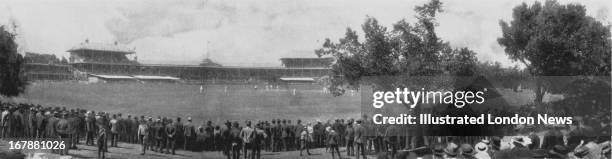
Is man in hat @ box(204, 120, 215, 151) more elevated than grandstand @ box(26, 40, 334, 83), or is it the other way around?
grandstand @ box(26, 40, 334, 83)

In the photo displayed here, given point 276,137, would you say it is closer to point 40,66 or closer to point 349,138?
point 349,138

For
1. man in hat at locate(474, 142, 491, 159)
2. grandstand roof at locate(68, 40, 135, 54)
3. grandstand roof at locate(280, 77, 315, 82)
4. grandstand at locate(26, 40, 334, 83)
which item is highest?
grandstand roof at locate(68, 40, 135, 54)

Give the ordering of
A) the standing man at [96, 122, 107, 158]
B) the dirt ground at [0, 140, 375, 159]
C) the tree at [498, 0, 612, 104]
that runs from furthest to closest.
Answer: the tree at [498, 0, 612, 104] < the dirt ground at [0, 140, 375, 159] < the standing man at [96, 122, 107, 158]

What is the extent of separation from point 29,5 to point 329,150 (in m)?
7.11

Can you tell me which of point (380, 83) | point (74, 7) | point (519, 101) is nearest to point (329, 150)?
point (380, 83)

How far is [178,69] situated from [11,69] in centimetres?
365

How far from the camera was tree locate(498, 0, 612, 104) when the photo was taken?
40.8 feet

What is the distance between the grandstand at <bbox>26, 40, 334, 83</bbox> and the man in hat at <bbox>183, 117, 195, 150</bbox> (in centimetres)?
126

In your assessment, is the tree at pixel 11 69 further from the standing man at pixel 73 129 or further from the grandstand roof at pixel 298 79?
the grandstand roof at pixel 298 79

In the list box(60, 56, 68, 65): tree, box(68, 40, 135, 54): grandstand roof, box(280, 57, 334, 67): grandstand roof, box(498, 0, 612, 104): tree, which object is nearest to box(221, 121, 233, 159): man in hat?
box(280, 57, 334, 67): grandstand roof

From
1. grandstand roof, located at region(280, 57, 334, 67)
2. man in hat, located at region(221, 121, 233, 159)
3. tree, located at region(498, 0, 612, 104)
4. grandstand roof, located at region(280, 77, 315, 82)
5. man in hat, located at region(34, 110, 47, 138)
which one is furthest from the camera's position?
grandstand roof, located at region(280, 77, 315, 82)

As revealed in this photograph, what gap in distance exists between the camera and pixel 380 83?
1176 centimetres

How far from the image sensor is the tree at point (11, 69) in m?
13.2

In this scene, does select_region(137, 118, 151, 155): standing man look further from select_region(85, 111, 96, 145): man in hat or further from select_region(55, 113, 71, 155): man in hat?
select_region(55, 113, 71, 155): man in hat
